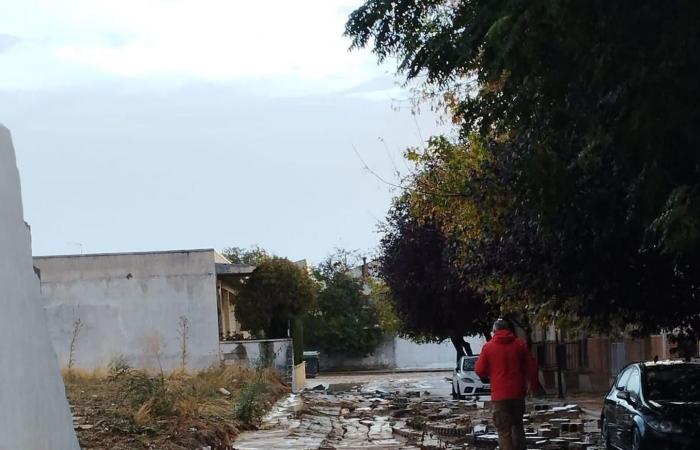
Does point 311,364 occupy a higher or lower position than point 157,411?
lower

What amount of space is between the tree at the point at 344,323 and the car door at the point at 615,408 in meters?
57.1

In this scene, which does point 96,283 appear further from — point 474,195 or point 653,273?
point 653,273

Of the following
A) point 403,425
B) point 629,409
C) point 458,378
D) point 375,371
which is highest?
point 629,409

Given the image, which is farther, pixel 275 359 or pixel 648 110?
pixel 275 359

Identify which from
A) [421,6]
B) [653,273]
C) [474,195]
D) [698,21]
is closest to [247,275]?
[474,195]

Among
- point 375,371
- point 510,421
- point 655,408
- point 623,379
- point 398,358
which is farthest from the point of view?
point 398,358

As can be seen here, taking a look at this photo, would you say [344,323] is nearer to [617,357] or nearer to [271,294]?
[271,294]

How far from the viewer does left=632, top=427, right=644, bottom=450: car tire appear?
13.5 meters

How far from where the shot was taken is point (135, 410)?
17156 mm

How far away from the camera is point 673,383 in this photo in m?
14.2

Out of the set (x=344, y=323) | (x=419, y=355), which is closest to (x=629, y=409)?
(x=344, y=323)

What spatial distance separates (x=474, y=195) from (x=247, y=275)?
84.6ft

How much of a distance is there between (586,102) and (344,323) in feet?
211

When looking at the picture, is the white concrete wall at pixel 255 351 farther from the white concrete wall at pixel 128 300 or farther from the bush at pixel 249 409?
the bush at pixel 249 409
